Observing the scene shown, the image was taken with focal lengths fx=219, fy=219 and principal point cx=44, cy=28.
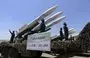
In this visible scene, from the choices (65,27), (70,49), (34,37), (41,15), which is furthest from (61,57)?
(41,15)

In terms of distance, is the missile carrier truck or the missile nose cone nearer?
the missile carrier truck

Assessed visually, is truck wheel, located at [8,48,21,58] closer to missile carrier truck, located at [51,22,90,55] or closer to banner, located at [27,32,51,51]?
banner, located at [27,32,51,51]

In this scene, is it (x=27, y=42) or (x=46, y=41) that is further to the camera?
(x=27, y=42)

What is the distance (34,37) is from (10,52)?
11.4 ft

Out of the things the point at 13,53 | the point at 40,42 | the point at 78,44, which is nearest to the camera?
the point at 78,44

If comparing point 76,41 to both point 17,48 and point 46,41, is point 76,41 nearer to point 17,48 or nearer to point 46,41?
point 46,41

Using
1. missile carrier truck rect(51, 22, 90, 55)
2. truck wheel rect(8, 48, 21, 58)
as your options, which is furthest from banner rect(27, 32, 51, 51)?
truck wheel rect(8, 48, 21, 58)

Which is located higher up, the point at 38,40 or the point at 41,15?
the point at 41,15

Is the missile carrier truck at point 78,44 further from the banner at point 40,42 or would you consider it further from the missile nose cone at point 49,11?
the missile nose cone at point 49,11

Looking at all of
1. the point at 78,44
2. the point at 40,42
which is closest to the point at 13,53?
the point at 40,42

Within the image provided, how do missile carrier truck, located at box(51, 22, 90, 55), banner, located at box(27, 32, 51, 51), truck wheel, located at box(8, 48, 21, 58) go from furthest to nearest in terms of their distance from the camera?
truck wheel, located at box(8, 48, 21, 58) < banner, located at box(27, 32, 51, 51) < missile carrier truck, located at box(51, 22, 90, 55)

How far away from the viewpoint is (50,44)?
11.6 m

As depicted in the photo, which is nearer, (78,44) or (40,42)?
(78,44)

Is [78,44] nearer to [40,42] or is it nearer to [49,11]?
[40,42]
